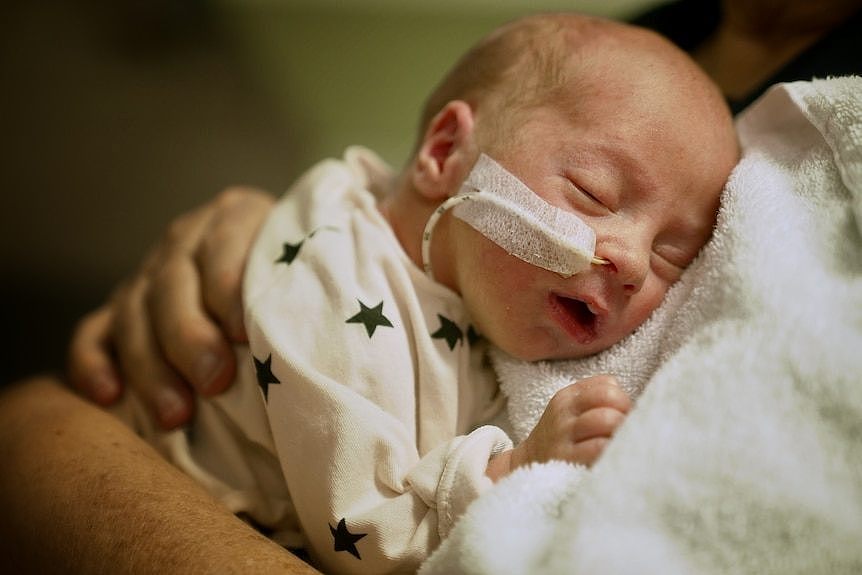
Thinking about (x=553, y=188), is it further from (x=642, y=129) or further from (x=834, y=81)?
(x=834, y=81)

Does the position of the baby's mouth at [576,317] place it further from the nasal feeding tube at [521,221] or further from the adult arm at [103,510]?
the adult arm at [103,510]

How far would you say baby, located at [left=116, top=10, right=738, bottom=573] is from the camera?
2.36 feet

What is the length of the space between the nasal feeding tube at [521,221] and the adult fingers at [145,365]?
430 millimetres

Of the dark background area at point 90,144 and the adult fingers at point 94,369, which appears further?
the dark background area at point 90,144

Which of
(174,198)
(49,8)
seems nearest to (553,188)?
(174,198)

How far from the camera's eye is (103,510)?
0.74 metres

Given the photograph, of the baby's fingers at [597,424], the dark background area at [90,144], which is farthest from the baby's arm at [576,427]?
the dark background area at [90,144]

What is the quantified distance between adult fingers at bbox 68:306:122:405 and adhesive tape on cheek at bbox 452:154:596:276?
1.91 ft

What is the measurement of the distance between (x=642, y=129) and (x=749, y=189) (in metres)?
0.13

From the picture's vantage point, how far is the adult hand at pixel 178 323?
917 mm

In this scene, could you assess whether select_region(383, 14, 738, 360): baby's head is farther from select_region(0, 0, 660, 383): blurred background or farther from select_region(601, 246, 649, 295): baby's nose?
select_region(0, 0, 660, 383): blurred background

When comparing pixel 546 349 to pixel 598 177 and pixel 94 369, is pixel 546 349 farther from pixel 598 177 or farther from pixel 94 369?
pixel 94 369

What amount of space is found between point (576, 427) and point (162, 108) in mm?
1802

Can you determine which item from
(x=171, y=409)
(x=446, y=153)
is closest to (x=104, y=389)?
(x=171, y=409)
